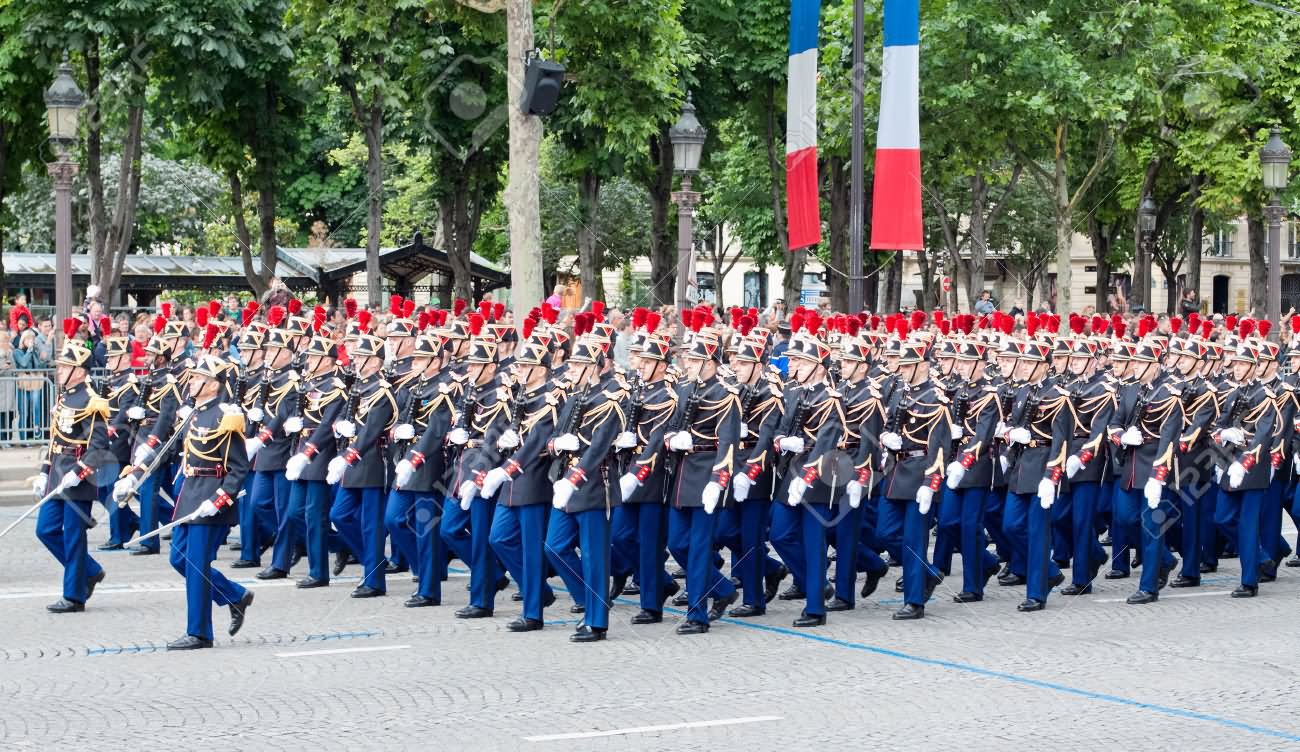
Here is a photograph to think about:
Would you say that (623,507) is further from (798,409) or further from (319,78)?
(319,78)

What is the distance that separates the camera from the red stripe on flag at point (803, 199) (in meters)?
22.0

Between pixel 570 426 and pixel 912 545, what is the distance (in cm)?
259

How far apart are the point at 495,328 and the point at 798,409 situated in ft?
10.4

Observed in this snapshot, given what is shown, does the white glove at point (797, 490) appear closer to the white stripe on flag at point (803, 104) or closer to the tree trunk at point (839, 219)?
the white stripe on flag at point (803, 104)

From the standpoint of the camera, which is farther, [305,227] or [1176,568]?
[305,227]

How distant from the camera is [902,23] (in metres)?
21.4

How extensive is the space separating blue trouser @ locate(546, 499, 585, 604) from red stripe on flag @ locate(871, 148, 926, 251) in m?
10.9

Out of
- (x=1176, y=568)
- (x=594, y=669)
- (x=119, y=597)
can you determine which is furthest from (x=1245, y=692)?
(x=119, y=597)

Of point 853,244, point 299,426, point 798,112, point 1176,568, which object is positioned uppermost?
point 798,112

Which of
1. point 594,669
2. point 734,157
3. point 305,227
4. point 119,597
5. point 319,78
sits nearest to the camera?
point 594,669

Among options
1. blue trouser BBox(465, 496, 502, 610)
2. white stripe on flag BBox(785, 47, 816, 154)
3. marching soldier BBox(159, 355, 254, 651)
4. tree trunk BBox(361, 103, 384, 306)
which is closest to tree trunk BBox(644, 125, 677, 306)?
tree trunk BBox(361, 103, 384, 306)

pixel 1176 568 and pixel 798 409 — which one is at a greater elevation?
pixel 798 409

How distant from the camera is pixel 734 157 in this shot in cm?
5044

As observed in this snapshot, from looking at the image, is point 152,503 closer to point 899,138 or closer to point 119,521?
point 119,521
